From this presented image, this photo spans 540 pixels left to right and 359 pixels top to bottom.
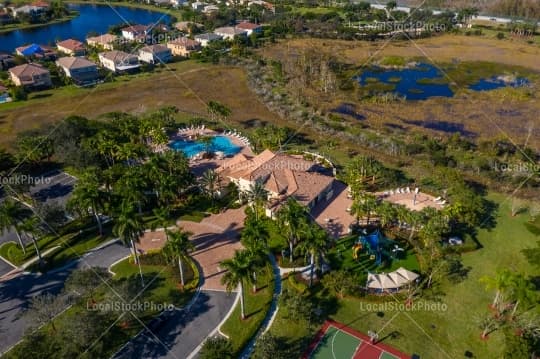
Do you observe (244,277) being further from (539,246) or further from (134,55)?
(134,55)

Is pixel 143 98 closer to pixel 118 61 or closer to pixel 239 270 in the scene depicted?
pixel 118 61

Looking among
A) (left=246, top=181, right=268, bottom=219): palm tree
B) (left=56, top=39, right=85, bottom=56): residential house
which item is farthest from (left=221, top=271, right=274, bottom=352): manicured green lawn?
(left=56, top=39, right=85, bottom=56): residential house

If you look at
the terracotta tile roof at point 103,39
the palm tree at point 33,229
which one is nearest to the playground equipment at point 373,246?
the palm tree at point 33,229

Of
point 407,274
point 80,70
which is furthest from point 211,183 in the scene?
point 80,70

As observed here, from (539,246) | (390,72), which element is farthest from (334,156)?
(390,72)

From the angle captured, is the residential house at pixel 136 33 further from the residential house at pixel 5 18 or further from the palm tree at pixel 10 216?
the palm tree at pixel 10 216

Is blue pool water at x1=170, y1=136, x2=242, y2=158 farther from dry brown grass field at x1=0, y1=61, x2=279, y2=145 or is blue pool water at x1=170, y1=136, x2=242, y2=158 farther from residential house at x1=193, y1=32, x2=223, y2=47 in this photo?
Result: residential house at x1=193, y1=32, x2=223, y2=47

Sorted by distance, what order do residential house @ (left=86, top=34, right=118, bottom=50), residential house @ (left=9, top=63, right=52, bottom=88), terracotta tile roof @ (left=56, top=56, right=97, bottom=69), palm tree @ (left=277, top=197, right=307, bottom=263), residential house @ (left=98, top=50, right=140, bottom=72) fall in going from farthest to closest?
residential house @ (left=86, top=34, right=118, bottom=50), residential house @ (left=98, top=50, right=140, bottom=72), terracotta tile roof @ (left=56, top=56, right=97, bottom=69), residential house @ (left=9, top=63, right=52, bottom=88), palm tree @ (left=277, top=197, right=307, bottom=263)
